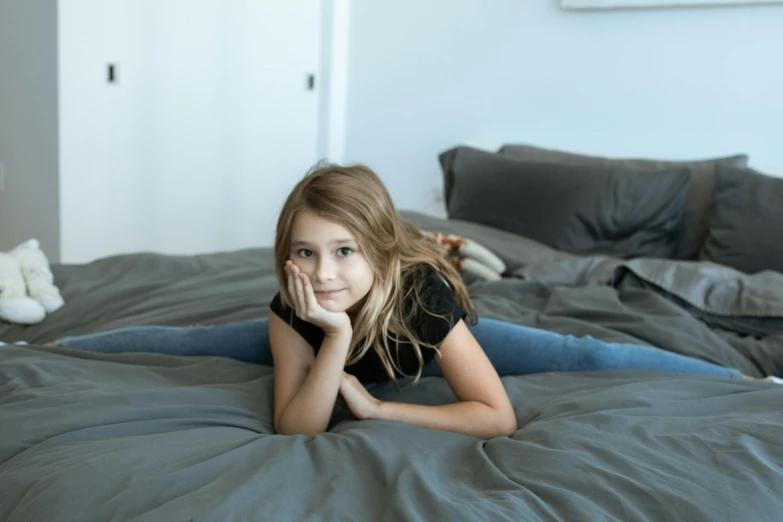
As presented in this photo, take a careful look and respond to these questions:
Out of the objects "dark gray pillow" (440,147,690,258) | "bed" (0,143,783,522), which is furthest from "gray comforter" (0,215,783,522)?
"dark gray pillow" (440,147,690,258)

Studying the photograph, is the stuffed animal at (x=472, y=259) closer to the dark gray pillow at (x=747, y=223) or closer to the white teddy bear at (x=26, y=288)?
the dark gray pillow at (x=747, y=223)

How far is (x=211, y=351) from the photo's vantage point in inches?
59.8

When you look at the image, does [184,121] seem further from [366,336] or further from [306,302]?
[306,302]

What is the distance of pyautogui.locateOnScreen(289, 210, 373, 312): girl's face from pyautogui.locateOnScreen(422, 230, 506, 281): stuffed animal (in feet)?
2.80

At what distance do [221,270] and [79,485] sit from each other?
4.07 feet

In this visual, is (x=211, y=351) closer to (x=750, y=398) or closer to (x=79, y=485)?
(x=79, y=485)

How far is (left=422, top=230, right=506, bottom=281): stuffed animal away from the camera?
6.89ft

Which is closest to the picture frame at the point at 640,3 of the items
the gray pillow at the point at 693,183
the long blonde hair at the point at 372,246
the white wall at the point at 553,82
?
the white wall at the point at 553,82

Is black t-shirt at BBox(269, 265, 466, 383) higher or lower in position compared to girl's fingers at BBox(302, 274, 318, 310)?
lower

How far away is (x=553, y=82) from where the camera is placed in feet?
10.3

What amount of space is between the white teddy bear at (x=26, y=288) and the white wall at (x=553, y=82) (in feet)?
6.22

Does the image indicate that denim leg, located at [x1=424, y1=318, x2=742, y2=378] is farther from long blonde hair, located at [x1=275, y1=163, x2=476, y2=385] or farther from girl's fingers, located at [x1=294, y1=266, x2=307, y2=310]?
girl's fingers, located at [x1=294, y1=266, x2=307, y2=310]

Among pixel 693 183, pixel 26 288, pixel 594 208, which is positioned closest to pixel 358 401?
pixel 26 288

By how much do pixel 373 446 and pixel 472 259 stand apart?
115cm
